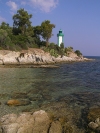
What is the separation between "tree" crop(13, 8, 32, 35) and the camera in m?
66.8

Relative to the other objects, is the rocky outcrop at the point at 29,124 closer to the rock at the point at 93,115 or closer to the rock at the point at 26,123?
the rock at the point at 26,123

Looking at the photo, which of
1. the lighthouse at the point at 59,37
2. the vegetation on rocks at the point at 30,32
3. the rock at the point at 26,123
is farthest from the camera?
the lighthouse at the point at 59,37

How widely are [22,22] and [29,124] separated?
63.3 metres

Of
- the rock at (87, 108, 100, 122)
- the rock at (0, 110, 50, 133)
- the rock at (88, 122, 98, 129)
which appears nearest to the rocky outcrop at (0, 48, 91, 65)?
the rock at (0, 110, 50, 133)

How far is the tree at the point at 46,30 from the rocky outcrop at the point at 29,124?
59181 millimetres

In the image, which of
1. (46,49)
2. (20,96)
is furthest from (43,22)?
(20,96)

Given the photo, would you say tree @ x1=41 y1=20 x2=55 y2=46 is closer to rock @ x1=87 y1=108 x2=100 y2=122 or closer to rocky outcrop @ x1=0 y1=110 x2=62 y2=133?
rock @ x1=87 y1=108 x2=100 y2=122

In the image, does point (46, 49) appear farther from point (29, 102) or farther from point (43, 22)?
point (29, 102)

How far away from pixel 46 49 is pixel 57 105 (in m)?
50.5

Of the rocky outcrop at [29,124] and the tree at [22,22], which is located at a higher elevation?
the tree at [22,22]

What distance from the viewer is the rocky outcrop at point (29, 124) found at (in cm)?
815

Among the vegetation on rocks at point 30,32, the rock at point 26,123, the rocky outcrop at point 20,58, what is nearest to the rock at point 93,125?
the rock at point 26,123

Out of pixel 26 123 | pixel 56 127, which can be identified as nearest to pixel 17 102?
pixel 26 123

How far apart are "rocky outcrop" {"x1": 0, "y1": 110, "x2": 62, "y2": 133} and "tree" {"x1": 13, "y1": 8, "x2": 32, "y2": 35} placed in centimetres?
6120
